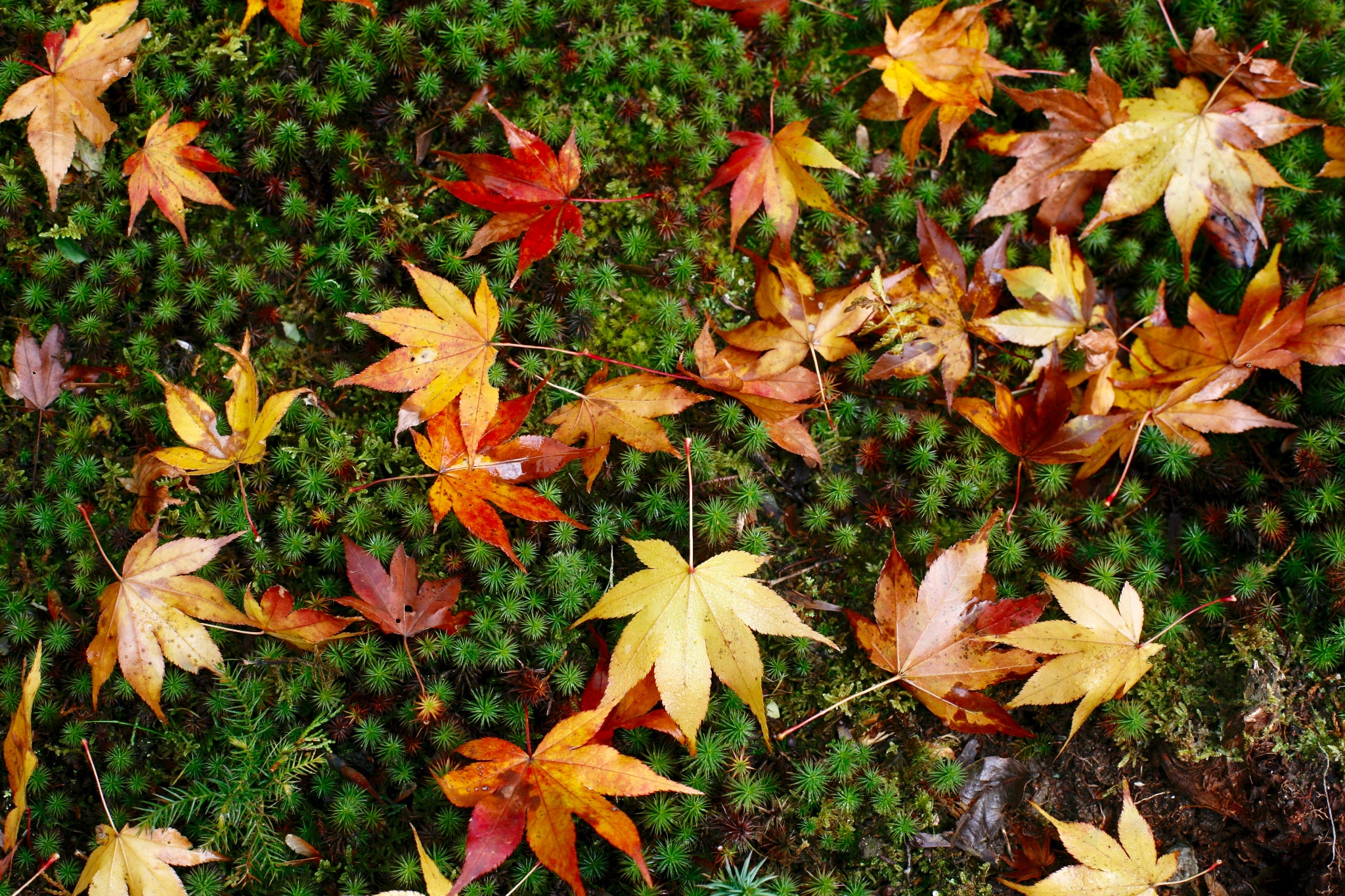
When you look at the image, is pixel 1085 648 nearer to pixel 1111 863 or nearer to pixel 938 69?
pixel 1111 863

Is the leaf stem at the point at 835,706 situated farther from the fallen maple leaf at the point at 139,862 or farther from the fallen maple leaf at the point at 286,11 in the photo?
the fallen maple leaf at the point at 286,11

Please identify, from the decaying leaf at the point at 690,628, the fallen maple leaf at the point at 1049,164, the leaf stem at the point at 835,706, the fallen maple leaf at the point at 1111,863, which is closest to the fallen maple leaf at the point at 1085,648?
the fallen maple leaf at the point at 1111,863

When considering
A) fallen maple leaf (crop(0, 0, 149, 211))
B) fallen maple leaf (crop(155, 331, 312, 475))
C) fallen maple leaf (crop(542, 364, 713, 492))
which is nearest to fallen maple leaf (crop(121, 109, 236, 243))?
fallen maple leaf (crop(0, 0, 149, 211))

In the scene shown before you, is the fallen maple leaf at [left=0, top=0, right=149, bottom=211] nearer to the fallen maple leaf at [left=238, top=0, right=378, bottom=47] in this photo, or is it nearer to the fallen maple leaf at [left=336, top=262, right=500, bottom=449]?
the fallen maple leaf at [left=238, top=0, right=378, bottom=47]

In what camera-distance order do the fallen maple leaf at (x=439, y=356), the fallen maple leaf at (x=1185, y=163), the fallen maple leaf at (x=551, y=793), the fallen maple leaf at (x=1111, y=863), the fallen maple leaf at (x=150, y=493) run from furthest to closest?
the fallen maple leaf at (x=1185, y=163) < the fallen maple leaf at (x=150, y=493) < the fallen maple leaf at (x=439, y=356) < the fallen maple leaf at (x=1111, y=863) < the fallen maple leaf at (x=551, y=793)

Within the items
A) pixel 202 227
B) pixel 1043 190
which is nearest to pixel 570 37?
pixel 202 227

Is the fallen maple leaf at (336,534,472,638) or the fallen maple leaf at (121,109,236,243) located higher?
the fallen maple leaf at (121,109,236,243)

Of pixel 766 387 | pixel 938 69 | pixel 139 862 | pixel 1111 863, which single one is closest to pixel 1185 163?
pixel 938 69
